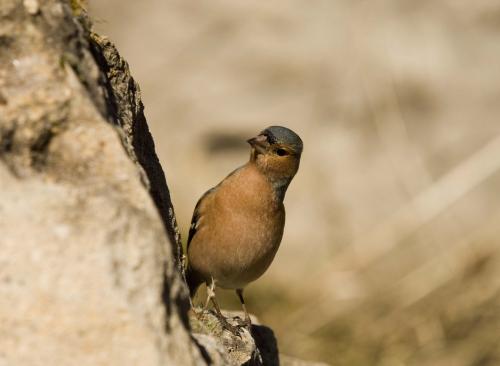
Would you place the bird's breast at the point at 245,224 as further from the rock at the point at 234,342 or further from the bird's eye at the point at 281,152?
the rock at the point at 234,342

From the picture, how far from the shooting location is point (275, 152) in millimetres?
5477

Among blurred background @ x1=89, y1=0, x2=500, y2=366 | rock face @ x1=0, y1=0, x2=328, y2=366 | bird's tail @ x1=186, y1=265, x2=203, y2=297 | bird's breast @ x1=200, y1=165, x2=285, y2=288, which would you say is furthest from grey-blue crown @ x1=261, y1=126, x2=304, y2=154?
blurred background @ x1=89, y1=0, x2=500, y2=366

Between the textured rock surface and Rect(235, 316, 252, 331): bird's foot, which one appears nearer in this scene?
the textured rock surface

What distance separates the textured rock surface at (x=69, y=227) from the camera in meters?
2.76

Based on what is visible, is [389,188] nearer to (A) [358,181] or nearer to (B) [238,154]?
(A) [358,181]

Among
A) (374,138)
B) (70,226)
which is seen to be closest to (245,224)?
(70,226)

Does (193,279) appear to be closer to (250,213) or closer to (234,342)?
(250,213)

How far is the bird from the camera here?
540cm

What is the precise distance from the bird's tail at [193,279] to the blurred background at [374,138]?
4136mm

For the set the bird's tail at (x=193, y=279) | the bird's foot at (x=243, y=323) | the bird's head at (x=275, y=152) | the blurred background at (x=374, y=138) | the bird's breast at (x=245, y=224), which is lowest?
the bird's foot at (x=243, y=323)

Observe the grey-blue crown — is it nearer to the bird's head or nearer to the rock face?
the bird's head

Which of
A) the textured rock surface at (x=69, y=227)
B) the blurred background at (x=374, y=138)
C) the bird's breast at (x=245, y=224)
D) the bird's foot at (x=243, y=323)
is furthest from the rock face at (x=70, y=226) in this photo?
the blurred background at (x=374, y=138)

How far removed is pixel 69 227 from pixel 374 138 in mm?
7873

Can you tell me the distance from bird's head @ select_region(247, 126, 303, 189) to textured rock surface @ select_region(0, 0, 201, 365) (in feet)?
7.62
